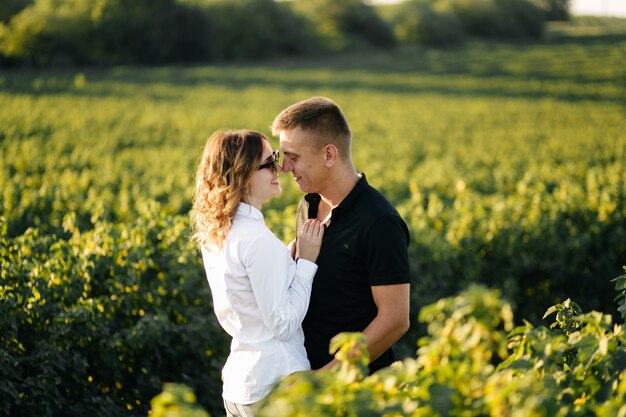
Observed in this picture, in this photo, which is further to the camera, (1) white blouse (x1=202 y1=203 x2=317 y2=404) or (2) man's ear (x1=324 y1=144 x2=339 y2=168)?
(2) man's ear (x1=324 y1=144 x2=339 y2=168)

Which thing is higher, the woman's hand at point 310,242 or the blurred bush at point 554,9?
the blurred bush at point 554,9

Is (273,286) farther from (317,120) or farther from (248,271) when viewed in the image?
(317,120)

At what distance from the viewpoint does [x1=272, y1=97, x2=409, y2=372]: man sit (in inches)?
114

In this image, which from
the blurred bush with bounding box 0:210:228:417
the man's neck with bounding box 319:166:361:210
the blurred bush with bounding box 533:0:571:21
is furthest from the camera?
the blurred bush with bounding box 533:0:571:21

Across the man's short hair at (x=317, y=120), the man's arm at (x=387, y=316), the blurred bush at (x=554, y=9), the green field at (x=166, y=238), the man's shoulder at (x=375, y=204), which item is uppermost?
the blurred bush at (x=554, y=9)

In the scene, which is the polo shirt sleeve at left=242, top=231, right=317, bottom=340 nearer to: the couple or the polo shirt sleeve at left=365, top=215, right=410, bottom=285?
the couple

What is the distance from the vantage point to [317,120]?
3.14 metres

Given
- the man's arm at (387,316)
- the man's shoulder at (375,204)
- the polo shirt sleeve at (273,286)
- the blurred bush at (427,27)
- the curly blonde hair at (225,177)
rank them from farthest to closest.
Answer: the blurred bush at (427,27) < the man's shoulder at (375,204) < the man's arm at (387,316) < the curly blonde hair at (225,177) < the polo shirt sleeve at (273,286)

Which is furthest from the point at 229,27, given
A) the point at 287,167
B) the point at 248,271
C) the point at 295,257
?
the point at 248,271

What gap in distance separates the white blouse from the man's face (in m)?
0.45

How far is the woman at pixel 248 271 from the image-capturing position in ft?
8.77

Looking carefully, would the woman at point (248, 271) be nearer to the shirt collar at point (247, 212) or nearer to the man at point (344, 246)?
the shirt collar at point (247, 212)

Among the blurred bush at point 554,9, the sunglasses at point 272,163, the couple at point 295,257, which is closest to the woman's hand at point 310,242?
the couple at point 295,257

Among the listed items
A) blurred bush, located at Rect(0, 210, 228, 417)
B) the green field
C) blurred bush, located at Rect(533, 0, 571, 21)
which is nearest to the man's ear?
the green field
